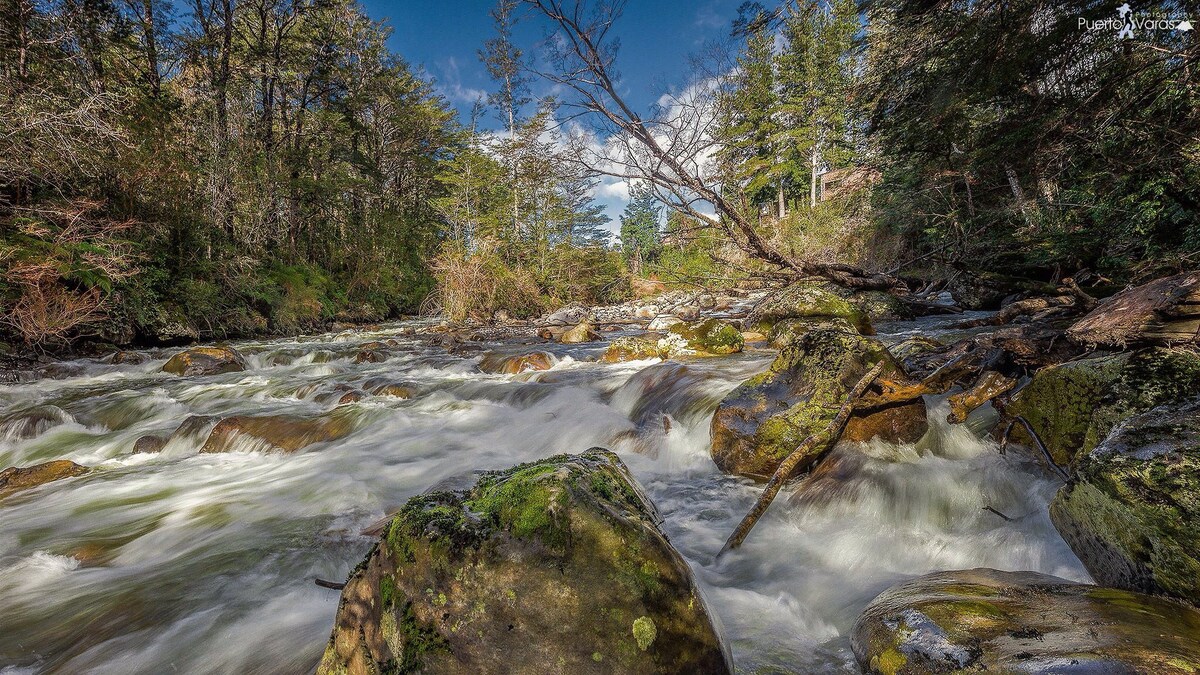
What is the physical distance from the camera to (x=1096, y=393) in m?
2.43

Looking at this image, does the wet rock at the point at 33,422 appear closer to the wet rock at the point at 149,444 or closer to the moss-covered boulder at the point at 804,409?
the wet rock at the point at 149,444

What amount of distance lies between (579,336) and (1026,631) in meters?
9.70

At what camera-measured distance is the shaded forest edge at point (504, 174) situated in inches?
174

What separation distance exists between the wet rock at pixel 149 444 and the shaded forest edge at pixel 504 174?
4.36 m

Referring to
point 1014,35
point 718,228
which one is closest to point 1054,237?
point 1014,35

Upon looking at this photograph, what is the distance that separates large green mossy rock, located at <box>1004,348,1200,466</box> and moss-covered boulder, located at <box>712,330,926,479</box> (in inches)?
27.3

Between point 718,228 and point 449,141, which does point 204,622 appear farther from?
point 449,141

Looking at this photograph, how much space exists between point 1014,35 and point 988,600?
4.81m

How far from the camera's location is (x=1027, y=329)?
3.75 meters

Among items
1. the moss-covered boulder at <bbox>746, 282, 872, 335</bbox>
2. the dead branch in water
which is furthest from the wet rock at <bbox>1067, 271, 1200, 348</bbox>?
the moss-covered boulder at <bbox>746, 282, 872, 335</bbox>

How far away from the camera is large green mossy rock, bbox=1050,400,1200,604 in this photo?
147 centimetres

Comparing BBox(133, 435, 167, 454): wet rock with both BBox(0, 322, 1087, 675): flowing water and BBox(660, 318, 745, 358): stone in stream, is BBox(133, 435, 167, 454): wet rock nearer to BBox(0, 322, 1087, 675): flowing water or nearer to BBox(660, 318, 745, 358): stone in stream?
BBox(0, 322, 1087, 675): flowing water

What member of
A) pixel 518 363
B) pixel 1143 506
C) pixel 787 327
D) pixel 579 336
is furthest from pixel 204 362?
pixel 1143 506

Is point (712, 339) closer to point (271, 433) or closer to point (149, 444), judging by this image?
point (271, 433)
